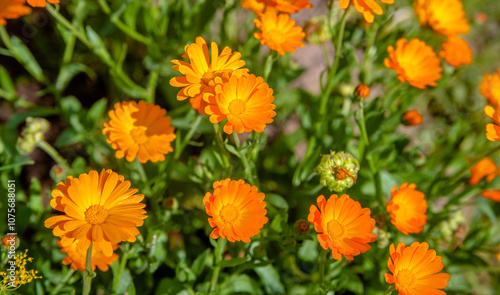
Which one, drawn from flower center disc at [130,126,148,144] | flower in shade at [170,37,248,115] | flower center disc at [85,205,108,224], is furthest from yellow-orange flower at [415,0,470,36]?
flower center disc at [85,205,108,224]

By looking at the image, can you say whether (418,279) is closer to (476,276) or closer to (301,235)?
(301,235)

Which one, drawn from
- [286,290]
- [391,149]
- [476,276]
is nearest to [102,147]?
[286,290]

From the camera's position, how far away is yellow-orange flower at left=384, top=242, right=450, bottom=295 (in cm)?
158

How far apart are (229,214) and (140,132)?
606 mm

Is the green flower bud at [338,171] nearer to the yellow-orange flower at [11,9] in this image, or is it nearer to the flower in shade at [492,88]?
the flower in shade at [492,88]

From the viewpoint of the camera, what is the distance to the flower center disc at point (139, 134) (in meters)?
1.92

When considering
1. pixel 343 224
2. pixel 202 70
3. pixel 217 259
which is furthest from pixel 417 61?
pixel 217 259

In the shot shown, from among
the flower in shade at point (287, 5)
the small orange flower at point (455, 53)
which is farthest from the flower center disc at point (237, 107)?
the small orange flower at point (455, 53)

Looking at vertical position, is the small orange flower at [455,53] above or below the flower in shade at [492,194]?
above

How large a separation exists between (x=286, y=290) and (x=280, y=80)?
127cm

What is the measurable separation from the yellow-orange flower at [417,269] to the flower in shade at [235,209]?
514 millimetres

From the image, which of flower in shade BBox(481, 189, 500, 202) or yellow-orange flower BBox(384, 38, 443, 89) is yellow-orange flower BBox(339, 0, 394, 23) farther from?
flower in shade BBox(481, 189, 500, 202)

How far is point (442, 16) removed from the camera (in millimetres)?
2369

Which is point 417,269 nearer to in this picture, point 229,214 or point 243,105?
point 229,214
